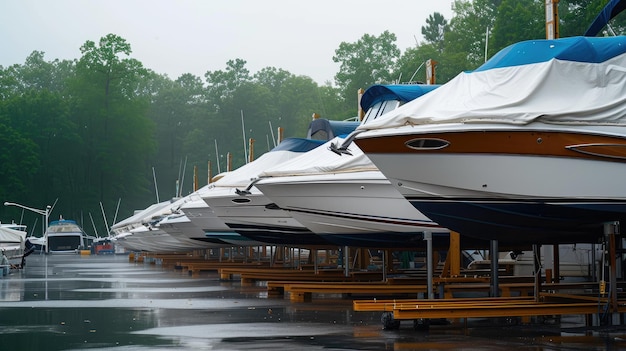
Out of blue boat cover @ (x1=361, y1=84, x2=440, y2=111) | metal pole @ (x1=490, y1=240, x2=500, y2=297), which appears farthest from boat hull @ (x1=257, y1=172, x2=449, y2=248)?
blue boat cover @ (x1=361, y1=84, x2=440, y2=111)

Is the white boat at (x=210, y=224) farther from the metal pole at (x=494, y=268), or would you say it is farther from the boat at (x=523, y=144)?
the boat at (x=523, y=144)

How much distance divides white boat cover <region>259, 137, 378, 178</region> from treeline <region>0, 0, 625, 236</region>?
51.2 metres

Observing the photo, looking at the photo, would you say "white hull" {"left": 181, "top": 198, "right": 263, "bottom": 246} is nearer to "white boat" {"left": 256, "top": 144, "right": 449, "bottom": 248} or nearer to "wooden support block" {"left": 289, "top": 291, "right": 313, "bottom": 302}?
"wooden support block" {"left": 289, "top": 291, "right": 313, "bottom": 302}

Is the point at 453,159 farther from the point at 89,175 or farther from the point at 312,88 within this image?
the point at 312,88

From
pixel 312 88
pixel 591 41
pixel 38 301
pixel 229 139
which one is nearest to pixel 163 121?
pixel 229 139

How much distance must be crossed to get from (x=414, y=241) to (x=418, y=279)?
133 cm

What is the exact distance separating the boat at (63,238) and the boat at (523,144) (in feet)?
192

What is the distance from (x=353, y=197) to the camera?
15.0 metres

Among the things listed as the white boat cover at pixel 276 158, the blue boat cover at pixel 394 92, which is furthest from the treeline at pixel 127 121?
the blue boat cover at pixel 394 92

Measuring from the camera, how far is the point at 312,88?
4264 inches

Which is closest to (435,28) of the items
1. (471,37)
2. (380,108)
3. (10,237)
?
(471,37)

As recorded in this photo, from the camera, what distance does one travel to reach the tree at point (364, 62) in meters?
87.7

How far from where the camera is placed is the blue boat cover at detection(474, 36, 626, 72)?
11.1m

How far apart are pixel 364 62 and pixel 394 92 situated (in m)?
74.5
